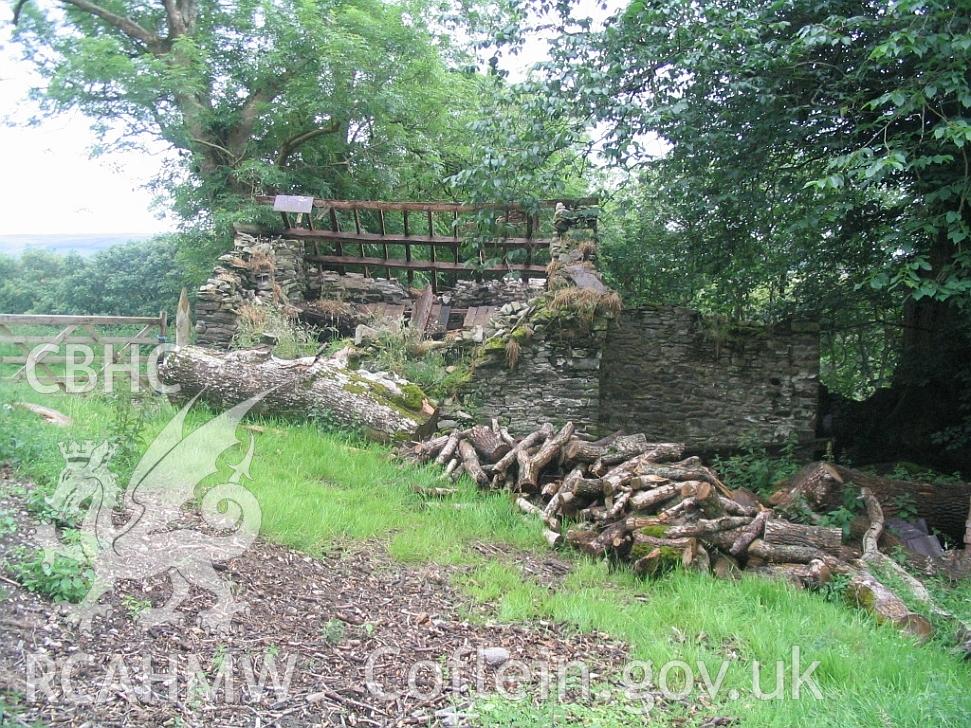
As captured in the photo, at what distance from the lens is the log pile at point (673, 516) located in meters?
5.22

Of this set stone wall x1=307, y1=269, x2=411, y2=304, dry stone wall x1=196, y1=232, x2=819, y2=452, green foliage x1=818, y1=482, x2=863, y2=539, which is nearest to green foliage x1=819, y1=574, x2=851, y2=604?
green foliage x1=818, y1=482, x2=863, y2=539

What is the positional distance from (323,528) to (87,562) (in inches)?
68.7

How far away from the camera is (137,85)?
14.1 metres

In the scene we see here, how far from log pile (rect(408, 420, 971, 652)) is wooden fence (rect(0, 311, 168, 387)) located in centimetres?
472

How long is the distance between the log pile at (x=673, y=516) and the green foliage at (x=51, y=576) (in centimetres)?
343

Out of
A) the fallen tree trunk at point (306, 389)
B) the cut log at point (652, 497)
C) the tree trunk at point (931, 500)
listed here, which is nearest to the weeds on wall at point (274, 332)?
the fallen tree trunk at point (306, 389)

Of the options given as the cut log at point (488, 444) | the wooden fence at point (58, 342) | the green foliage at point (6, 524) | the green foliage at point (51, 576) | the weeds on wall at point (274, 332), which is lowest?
the cut log at point (488, 444)

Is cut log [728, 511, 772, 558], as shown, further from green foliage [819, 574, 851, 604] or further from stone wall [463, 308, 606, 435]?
stone wall [463, 308, 606, 435]

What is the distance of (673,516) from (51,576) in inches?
164

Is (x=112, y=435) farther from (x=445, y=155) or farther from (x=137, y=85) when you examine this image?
(x=445, y=155)

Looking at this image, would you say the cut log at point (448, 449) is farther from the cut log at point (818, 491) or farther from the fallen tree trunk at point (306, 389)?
the cut log at point (818, 491)

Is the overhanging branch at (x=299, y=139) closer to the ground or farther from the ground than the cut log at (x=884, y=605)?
farther from the ground

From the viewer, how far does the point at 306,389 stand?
7965 mm

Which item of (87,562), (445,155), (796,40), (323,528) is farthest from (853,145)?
(445,155)
